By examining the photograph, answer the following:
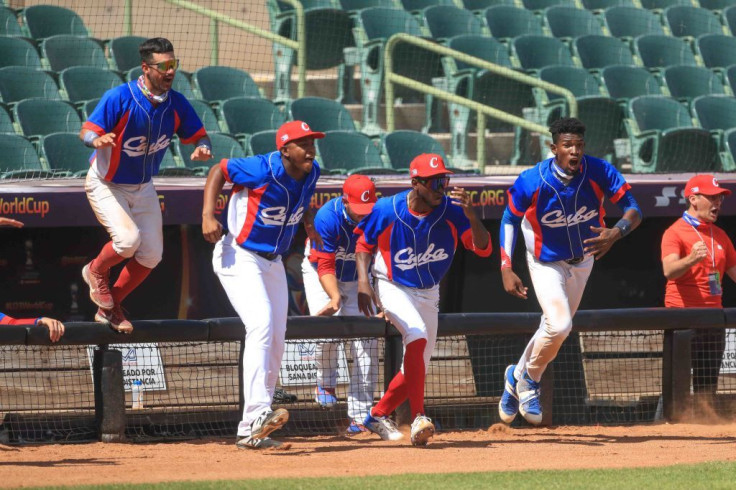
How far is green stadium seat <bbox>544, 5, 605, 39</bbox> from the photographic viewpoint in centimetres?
1291

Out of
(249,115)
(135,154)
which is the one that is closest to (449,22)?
(249,115)

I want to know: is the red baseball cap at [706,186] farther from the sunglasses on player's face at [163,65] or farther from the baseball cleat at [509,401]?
the sunglasses on player's face at [163,65]

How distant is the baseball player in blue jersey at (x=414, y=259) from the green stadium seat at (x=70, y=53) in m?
4.93

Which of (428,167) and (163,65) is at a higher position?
(163,65)

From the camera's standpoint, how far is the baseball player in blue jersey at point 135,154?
5.99 meters

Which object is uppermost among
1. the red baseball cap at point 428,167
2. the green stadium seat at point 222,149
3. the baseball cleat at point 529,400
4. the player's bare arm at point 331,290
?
the red baseball cap at point 428,167

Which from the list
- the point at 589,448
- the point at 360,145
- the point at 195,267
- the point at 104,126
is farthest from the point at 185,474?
the point at 360,145

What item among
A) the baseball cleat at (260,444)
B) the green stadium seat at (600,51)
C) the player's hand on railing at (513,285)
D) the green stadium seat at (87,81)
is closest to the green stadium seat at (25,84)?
the green stadium seat at (87,81)

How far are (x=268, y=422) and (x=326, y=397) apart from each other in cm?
115

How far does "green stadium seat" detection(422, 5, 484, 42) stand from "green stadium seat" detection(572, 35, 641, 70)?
1094 millimetres

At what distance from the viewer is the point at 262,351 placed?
236 inches

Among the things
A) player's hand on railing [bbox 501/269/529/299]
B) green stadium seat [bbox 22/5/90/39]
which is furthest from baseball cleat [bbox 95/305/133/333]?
green stadium seat [bbox 22/5/90/39]

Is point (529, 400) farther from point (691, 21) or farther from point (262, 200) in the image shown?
point (691, 21)

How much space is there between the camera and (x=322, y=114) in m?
10.0
